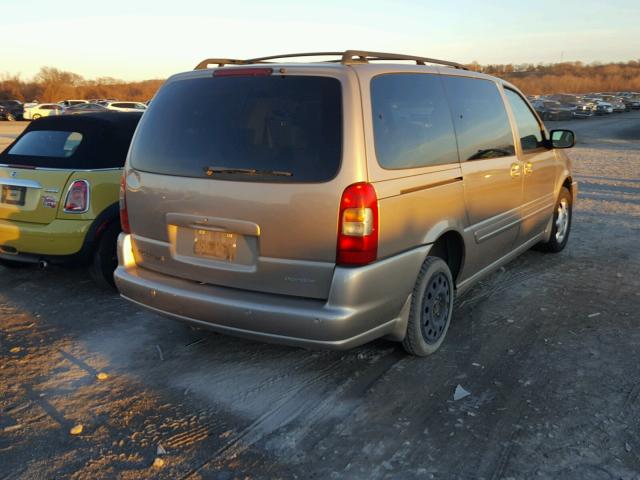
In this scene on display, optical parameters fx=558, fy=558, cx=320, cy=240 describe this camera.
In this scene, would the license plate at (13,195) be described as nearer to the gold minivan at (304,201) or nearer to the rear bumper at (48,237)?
the rear bumper at (48,237)

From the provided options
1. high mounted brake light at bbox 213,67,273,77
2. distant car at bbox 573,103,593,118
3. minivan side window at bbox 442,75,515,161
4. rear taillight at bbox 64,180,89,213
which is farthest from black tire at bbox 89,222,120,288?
distant car at bbox 573,103,593,118

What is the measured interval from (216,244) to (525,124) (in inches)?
134

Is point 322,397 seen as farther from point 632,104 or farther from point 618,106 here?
point 632,104

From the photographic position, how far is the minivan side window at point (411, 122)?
3.22 meters

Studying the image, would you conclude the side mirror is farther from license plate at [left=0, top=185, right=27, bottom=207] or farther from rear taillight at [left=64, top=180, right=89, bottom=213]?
license plate at [left=0, top=185, right=27, bottom=207]

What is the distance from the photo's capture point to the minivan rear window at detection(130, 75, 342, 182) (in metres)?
3.03

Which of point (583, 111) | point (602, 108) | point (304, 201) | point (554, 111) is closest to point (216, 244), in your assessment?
point (304, 201)

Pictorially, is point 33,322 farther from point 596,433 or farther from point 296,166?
point 596,433

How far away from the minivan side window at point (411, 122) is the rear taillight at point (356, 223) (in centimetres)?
27

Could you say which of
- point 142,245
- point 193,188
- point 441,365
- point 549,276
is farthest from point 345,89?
point 549,276

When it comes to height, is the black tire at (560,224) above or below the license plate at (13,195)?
below

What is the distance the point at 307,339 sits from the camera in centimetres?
307

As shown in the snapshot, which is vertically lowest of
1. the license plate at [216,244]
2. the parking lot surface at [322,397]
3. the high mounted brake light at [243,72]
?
the parking lot surface at [322,397]

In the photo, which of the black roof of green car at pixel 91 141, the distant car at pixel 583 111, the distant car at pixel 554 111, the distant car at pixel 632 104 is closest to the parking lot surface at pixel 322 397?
the black roof of green car at pixel 91 141
